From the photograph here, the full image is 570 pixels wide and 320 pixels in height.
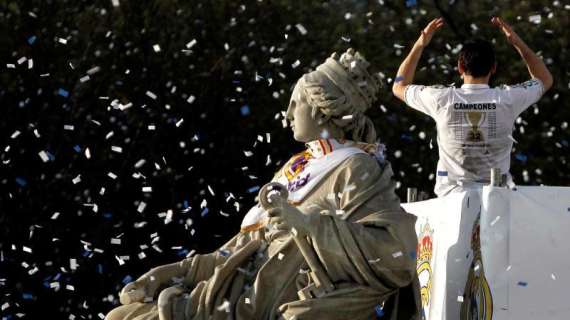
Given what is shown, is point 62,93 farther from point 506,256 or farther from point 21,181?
point 506,256

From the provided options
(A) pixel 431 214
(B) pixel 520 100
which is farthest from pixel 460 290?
(B) pixel 520 100

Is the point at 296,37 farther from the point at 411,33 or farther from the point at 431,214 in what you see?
the point at 431,214

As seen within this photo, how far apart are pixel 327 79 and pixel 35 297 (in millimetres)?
8952

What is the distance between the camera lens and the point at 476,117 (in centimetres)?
823

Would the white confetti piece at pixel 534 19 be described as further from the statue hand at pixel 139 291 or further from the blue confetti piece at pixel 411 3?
the statue hand at pixel 139 291

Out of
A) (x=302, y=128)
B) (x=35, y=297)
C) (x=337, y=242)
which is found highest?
(x=302, y=128)

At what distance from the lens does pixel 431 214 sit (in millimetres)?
8242

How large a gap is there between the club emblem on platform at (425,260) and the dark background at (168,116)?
263 inches

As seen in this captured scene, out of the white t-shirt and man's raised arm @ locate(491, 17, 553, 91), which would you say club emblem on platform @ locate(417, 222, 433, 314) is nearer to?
the white t-shirt

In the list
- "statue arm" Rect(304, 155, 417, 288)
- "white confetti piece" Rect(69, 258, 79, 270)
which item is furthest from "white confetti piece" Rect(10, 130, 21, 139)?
"statue arm" Rect(304, 155, 417, 288)

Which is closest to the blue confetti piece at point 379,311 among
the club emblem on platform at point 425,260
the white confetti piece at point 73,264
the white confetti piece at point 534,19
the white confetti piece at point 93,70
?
the club emblem on platform at point 425,260

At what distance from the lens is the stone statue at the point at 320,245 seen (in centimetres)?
677

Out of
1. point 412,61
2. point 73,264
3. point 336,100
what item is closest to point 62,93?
point 73,264

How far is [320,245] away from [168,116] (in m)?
10.2
